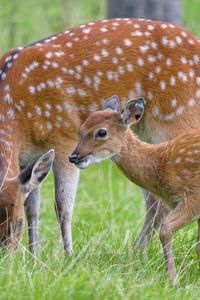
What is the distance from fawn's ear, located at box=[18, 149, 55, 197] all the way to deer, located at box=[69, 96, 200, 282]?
11.2 inches

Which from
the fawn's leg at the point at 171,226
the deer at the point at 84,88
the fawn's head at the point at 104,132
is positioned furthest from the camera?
the deer at the point at 84,88

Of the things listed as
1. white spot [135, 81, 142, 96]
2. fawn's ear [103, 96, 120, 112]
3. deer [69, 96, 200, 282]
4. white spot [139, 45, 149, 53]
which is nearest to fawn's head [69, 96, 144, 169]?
deer [69, 96, 200, 282]

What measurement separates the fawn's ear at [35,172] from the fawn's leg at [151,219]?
34.8 inches

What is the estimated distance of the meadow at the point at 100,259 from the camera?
20.3ft

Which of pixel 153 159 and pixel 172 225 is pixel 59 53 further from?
pixel 172 225

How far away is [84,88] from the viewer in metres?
8.33

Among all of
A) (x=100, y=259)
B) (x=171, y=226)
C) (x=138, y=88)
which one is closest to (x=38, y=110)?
(x=138, y=88)

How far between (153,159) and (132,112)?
1.21ft

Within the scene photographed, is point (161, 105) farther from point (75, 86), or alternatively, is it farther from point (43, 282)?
point (43, 282)

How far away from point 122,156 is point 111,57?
1.19 metres

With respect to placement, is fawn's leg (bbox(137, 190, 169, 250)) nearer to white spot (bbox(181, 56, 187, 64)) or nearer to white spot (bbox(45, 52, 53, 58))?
white spot (bbox(181, 56, 187, 64))

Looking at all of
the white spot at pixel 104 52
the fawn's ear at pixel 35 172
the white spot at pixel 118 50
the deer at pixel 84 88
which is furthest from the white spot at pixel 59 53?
the fawn's ear at pixel 35 172

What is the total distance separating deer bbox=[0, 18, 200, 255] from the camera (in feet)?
27.0

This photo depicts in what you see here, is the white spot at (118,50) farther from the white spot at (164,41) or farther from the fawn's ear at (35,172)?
the fawn's ear at (35,172)
